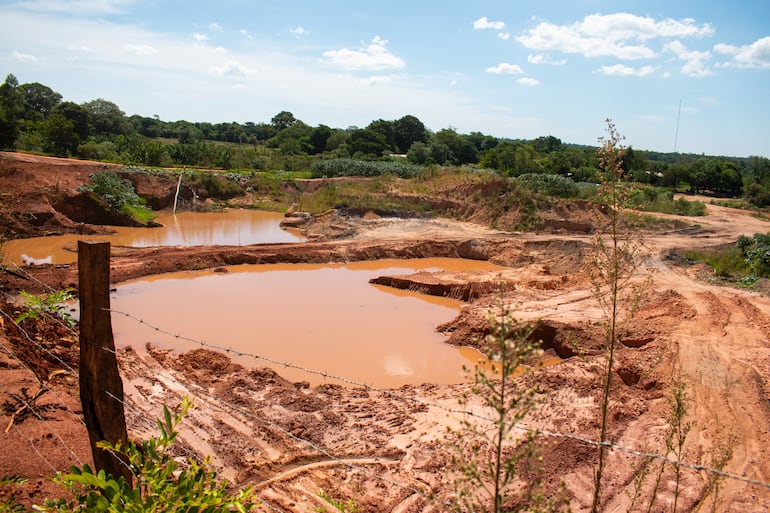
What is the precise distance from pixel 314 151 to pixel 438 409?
165ft

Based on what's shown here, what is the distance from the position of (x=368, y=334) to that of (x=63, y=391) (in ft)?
23.4

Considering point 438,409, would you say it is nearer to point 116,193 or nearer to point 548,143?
point 116,193

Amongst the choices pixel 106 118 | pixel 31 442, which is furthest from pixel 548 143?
pixel 31 442

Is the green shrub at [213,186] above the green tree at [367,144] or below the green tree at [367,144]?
below

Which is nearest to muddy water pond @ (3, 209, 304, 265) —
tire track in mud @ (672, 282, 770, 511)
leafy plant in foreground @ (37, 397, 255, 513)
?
tire track in mud @ (672, 282, 770, 511)

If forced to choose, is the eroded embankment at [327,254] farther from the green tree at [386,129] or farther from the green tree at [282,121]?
the green tree at [282,121]

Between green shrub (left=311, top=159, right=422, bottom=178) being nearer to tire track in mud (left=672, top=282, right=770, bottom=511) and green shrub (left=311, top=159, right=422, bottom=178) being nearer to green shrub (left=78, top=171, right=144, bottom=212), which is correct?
green shrub (left=78, top=171, right=144, bottom=212)

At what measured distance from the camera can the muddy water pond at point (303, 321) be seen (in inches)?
433

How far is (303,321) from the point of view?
13.2 meters

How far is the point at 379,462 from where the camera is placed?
6949 millimetres

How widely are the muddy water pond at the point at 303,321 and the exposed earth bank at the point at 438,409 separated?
754mm

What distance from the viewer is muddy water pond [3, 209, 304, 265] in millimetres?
18562

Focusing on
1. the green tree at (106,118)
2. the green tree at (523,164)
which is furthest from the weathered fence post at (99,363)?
the green tree at (106,118)

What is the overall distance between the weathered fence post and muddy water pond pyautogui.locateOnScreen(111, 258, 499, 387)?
5.63m
